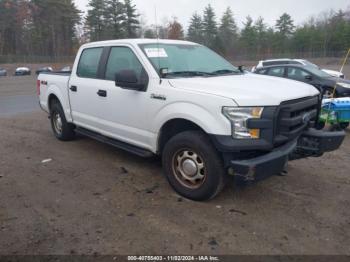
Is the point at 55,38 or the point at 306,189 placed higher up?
the point at 55,38

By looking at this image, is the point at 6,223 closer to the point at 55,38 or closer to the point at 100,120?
the point at 100,120

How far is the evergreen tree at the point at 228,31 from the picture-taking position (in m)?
80.9

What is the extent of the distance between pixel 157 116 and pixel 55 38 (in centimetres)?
7457

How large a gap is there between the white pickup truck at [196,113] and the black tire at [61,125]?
3.65 ft

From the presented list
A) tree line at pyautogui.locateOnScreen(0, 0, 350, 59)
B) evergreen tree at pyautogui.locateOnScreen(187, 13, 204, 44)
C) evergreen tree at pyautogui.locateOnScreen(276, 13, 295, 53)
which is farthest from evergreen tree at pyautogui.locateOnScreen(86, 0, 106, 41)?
evergreen tree at pyautogui.locateOnScreen(276, 13, 295, 53)

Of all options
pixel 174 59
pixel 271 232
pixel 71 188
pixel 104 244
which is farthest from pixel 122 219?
pixel 174 59

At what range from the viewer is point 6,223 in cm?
372

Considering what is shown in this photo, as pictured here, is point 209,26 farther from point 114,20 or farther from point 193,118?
point 193,118

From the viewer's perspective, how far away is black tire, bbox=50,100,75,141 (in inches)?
268

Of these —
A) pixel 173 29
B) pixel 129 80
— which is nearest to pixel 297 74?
pixel 173 29

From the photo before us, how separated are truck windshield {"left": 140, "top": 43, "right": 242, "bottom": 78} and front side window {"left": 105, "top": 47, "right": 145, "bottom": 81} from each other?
0.65 ft

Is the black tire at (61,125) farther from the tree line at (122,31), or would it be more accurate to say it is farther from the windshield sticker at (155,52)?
the tree line at (122,31)

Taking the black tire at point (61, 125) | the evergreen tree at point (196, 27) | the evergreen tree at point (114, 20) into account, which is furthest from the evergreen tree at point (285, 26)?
the black tire at point (61, 125)

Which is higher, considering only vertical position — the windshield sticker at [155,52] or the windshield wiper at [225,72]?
the windshield sticker at [155,52]
